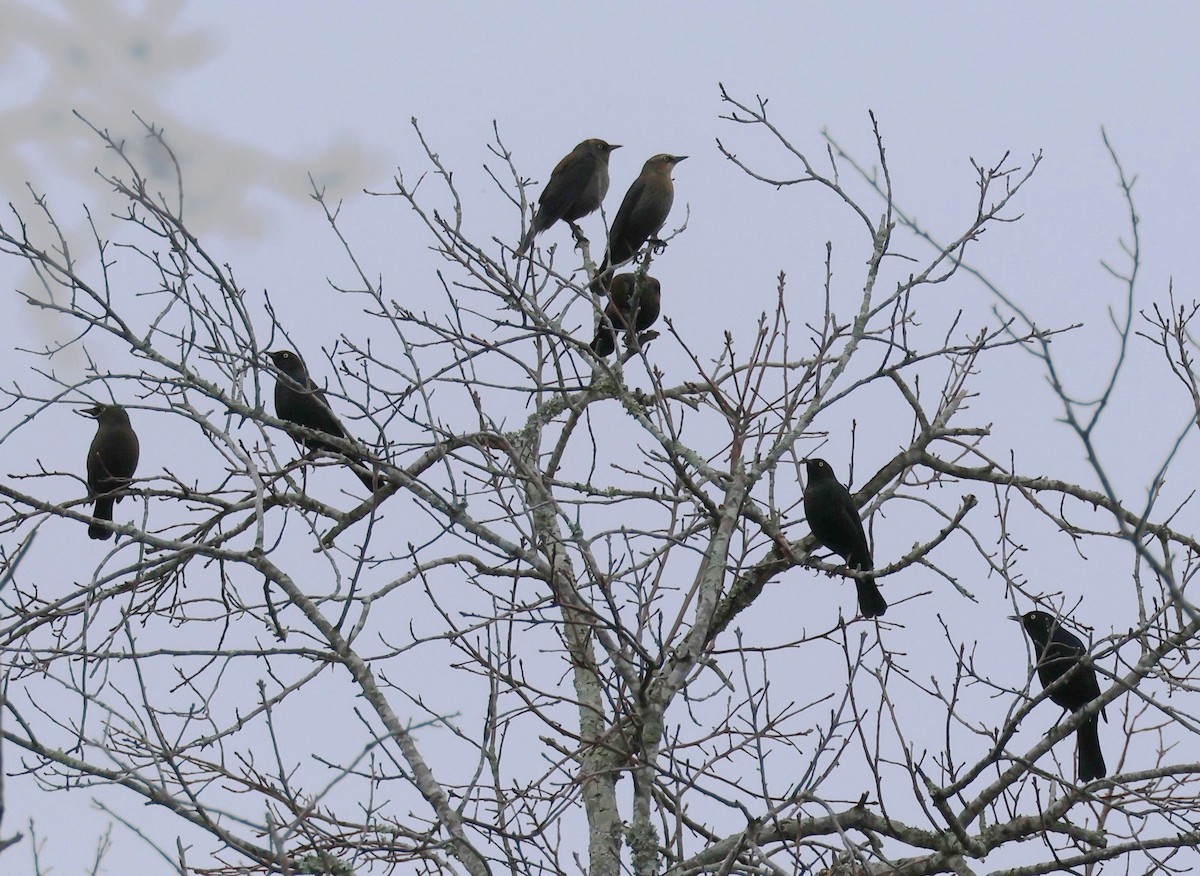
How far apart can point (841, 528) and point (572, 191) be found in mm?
3650

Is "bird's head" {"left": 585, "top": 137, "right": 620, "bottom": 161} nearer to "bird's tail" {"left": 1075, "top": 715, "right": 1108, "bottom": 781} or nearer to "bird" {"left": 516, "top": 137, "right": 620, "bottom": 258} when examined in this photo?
"bird" {"left": 516, "top": 137, "right": 620, "bottom": 258}

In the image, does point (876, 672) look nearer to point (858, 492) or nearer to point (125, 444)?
point (858, 492)

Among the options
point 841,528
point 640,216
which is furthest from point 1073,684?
point 640,216

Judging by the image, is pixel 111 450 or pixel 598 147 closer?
pixel 111 450

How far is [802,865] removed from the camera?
3.49m

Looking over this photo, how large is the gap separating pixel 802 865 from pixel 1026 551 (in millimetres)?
2524

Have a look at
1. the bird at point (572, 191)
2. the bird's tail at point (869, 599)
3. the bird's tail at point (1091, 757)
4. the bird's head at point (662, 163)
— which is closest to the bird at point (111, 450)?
the bird at point (572, 191)

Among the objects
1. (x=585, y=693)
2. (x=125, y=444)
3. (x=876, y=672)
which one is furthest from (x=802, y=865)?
(x=125, y=444)

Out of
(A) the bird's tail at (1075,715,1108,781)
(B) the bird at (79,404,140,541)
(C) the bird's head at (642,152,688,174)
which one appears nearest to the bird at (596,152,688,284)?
(C) the bird's head at (642,152,688,174)

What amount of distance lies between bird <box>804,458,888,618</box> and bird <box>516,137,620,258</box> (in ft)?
Answer: 10.6

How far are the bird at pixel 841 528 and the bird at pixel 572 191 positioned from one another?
3.23 m

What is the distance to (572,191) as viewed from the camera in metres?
9.00

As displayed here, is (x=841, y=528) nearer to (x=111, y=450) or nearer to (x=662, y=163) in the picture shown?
(x=662, y=163)

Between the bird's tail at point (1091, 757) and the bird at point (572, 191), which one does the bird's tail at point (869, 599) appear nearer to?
the bird's tail at point (1091, 757)
